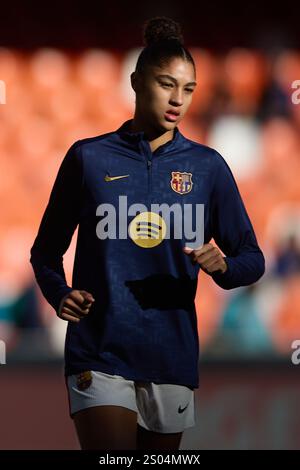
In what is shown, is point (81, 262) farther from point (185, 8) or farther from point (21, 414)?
point (185, 8)

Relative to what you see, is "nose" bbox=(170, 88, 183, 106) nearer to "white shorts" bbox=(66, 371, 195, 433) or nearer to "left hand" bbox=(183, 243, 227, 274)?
"left hand" bbox=(183, 243, 227, 274)

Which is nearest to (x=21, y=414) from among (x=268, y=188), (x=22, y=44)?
(x=268, y=188)

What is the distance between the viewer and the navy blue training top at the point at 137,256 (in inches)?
96.5

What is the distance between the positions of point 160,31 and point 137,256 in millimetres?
627

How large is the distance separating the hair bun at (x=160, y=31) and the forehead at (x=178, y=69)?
12 centimetres

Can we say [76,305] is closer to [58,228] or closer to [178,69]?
[58,228]

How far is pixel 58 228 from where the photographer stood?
2.59m

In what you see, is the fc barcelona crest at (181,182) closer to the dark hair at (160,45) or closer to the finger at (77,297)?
the dark hair at (160,45)

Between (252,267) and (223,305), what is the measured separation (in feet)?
15.3

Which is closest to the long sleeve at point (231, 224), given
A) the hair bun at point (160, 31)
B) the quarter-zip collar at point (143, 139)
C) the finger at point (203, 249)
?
the quarter-zip collar at point (143, 139)

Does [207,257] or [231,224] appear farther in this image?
[231,224]

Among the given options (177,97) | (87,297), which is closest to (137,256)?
(87,297)

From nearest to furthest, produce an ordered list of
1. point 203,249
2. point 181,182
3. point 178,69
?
point 203,249 → point 178,69 → point 181,182

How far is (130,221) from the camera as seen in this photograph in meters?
2.47
